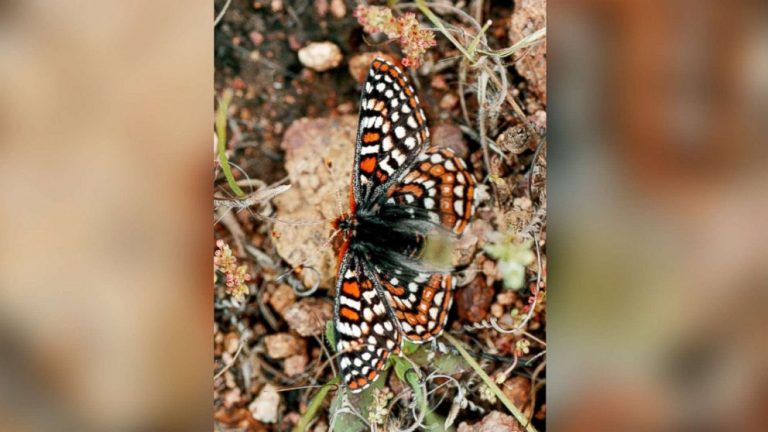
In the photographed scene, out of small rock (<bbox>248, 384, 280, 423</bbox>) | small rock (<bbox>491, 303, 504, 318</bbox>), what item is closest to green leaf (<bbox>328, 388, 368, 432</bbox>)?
small rock (<bbox>248, 384, 280, 423</bbox>)

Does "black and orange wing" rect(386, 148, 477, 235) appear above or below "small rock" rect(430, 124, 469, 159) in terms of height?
below

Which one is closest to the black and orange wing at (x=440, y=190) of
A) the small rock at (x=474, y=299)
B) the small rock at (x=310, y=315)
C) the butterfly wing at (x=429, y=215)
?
the butterfly wing at (x=429, y=215)

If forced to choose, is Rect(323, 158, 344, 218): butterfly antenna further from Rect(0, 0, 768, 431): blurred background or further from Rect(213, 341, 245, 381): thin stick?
Rect(213, 341, 245, 381): thin stick

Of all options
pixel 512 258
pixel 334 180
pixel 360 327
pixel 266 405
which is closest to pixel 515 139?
pixel 512 258

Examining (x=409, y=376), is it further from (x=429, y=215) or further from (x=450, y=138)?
A: (x=450, y=138)
